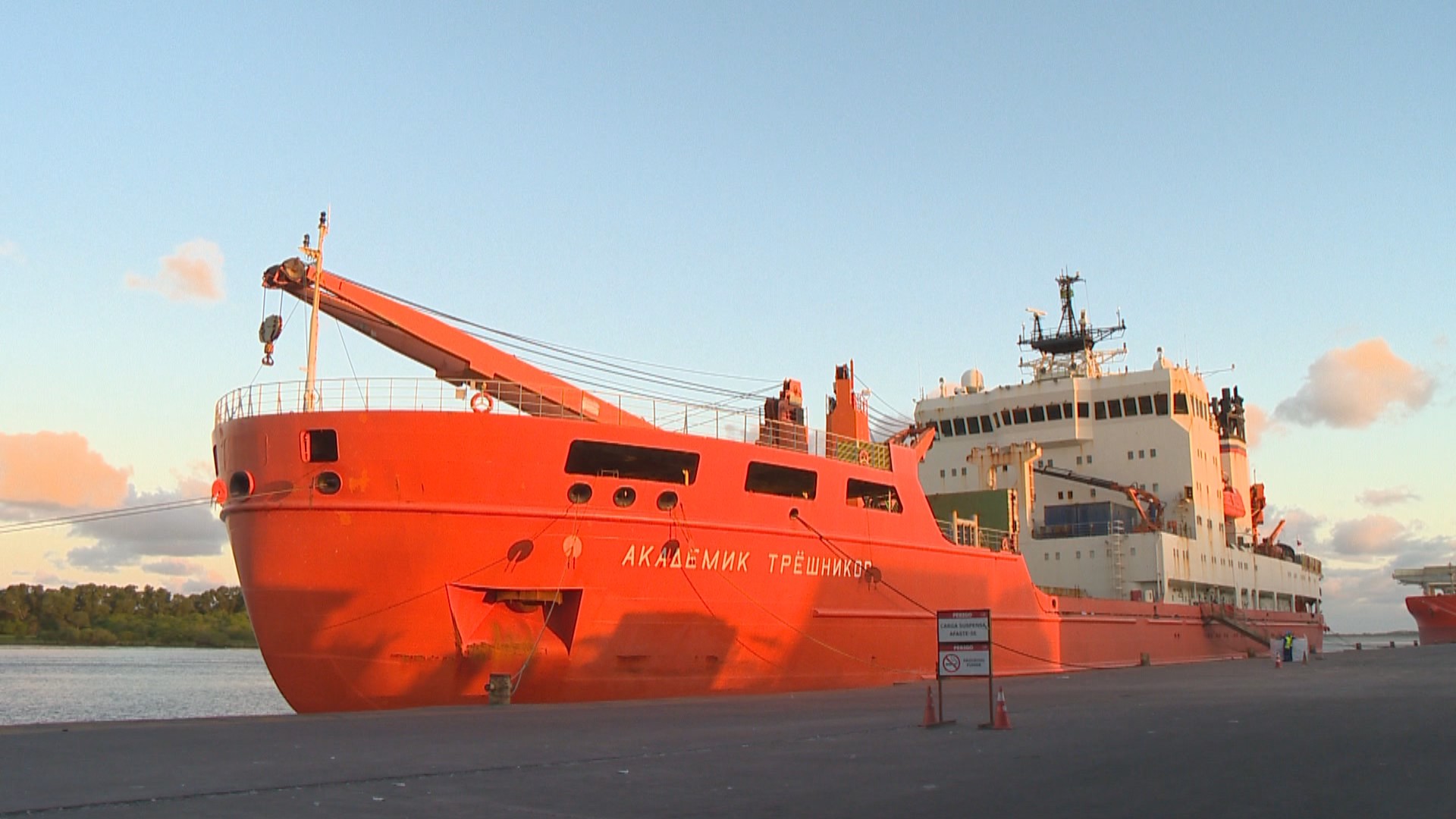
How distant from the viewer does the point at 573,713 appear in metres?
13.2

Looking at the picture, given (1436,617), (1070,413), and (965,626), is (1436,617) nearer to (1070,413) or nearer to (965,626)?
(1070,413)

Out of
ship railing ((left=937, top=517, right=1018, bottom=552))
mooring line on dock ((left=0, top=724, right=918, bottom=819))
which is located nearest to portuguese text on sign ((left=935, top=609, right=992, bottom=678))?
mooring line on dock ((left=0, top=724, right=918, bottom=819))

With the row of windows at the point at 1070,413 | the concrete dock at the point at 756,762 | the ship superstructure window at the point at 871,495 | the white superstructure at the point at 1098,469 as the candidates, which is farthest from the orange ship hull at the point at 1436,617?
the concrete dock at the point at 756,762

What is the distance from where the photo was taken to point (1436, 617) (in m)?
57.8

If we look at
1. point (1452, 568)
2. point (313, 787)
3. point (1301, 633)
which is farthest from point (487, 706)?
point (1452, 568)

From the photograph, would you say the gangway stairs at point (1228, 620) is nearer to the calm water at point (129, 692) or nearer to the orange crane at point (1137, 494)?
the orange crane at point (1137, 494)

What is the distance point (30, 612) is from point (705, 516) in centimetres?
7938

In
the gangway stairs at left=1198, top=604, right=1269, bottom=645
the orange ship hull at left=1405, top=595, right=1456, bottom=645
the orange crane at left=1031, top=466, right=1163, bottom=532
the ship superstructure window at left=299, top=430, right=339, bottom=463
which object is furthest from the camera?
the orange ship hull at left=1405, top=595, right=1456, bottom=645

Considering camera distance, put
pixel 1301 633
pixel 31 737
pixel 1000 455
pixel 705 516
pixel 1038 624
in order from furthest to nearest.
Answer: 1. pixel 1301 633
2. pixel 1000 455
3. pixel 1038 624
4. pixel 705 516
5. pixel 31 737

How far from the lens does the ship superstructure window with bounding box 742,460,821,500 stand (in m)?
19.3

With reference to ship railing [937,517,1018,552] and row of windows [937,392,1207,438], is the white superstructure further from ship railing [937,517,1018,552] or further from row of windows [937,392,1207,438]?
ship railing [937,517,1018,552]

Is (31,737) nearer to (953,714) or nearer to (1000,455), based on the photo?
(953,714)

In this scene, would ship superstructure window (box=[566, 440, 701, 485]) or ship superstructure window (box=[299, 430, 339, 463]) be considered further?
ship superstructure window (box=[566, 440, 701, 485])

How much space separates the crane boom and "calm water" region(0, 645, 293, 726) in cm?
650
